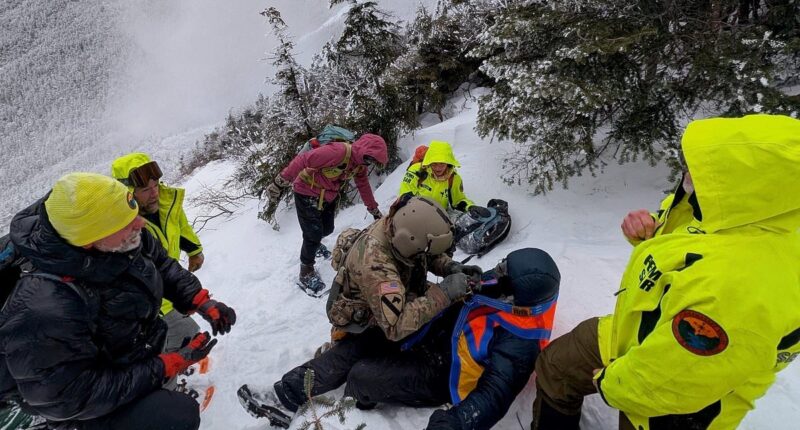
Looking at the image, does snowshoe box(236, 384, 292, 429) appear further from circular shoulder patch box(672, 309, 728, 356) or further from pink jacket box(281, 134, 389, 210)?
circular shoulder patch box(672, 309, 728, 356)

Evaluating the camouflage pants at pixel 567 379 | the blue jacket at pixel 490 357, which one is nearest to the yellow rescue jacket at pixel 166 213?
the blue jacket at pixel 490 357

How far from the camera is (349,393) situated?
2729 millimetres

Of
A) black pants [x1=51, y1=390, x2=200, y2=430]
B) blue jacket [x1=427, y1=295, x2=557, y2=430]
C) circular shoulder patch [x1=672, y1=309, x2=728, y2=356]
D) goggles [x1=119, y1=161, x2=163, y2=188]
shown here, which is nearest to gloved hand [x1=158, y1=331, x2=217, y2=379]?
black pants [x1=51, y1=390, x2=200, y2=430]

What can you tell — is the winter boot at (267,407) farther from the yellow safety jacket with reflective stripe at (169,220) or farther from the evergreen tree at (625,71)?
the evergreen tree at (625,71)

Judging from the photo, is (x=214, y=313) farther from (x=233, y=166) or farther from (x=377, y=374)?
(x=233, y=166)

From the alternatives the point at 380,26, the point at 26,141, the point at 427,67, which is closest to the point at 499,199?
the point at 380,26

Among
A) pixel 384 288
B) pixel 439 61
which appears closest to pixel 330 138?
pixel 384 288

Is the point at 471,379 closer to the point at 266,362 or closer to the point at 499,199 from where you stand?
the point at 266,362

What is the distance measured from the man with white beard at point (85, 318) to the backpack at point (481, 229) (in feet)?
10.5

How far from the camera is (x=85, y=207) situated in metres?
1.76

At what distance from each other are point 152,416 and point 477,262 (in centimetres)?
330

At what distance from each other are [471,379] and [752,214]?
5.93 ft

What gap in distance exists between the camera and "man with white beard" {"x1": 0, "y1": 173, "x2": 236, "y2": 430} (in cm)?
171

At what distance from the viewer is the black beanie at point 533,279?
236 centimetres
